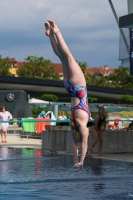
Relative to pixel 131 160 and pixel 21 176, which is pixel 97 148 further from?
pixel 21 176

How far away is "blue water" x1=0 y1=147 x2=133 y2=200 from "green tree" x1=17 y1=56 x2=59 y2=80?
101277 millimetres

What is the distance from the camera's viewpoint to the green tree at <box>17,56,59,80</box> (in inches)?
4535

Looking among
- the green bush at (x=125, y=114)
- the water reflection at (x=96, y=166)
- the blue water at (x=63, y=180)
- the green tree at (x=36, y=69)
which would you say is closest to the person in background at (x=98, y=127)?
the water reflection at (x=96, y=166)

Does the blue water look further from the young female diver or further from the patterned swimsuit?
the patterned swimsuit

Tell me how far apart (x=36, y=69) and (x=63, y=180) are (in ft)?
349

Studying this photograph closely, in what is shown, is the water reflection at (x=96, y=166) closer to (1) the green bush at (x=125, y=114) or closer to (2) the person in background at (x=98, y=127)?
(2) the person in background at (x=98, y=127)

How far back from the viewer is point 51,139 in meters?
19.1

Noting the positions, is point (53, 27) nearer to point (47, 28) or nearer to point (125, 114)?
point (47, 28)

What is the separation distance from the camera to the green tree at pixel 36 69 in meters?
115

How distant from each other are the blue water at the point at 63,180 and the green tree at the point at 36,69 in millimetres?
101277

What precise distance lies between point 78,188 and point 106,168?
3798 mm

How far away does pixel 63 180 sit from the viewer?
9883 mm

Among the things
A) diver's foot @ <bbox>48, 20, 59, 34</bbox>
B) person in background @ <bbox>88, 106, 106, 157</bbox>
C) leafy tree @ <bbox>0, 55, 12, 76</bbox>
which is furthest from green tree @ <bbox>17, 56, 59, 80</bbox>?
diver's foot @ <bbox>48, 20, 59, 34</bbox>

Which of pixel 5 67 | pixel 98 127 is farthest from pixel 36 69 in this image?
pixel 98 127
